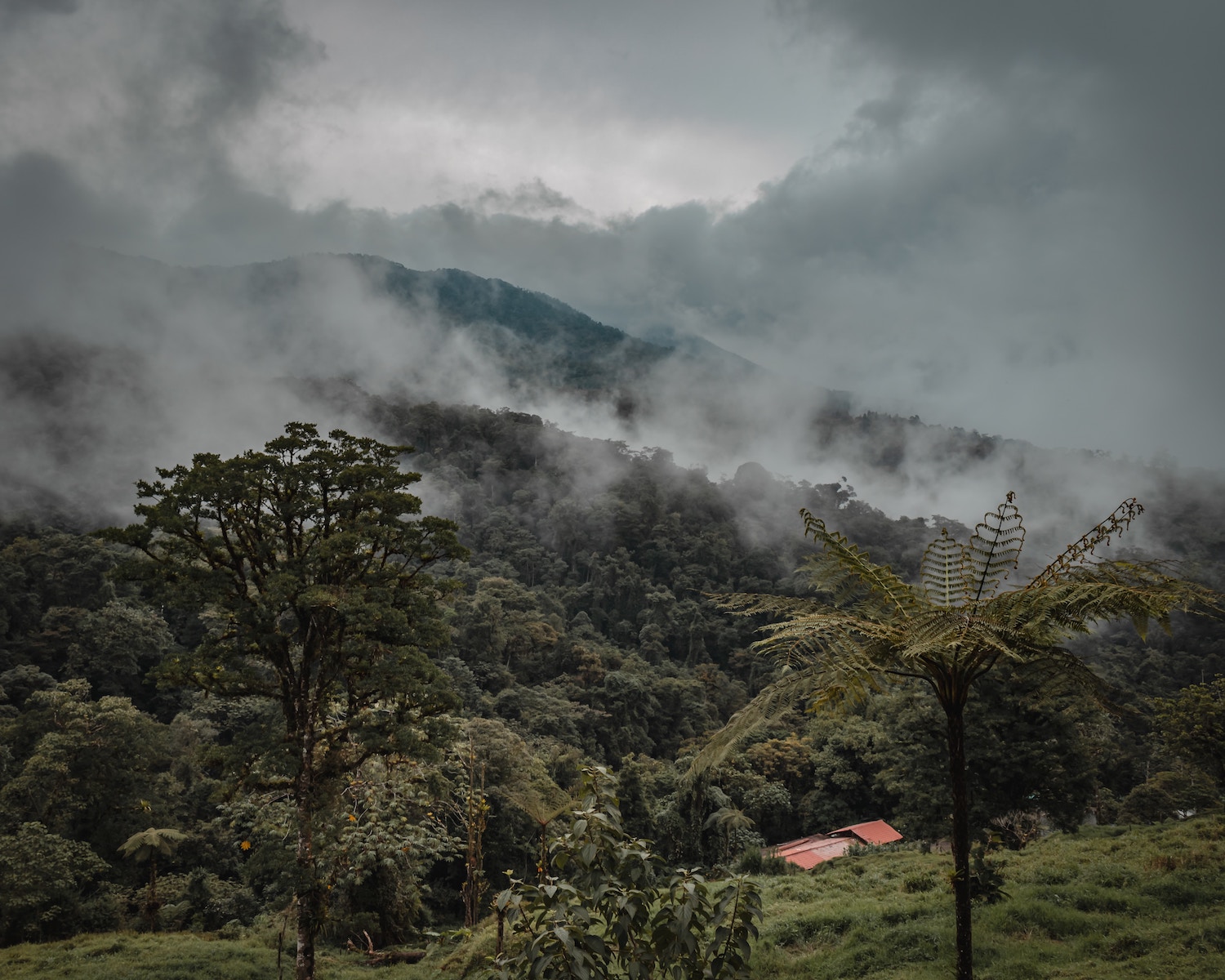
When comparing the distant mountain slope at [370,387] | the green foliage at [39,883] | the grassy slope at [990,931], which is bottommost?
the green foliage at [39,883]

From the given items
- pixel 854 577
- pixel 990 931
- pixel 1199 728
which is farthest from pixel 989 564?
pixel 1199 728

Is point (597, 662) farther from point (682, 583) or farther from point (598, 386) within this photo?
point (598, 386)

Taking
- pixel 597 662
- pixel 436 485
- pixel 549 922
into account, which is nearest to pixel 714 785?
pixel 597 662

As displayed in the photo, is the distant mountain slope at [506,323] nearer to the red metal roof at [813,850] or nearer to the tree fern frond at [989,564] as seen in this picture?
the red metal roof at [813,850]

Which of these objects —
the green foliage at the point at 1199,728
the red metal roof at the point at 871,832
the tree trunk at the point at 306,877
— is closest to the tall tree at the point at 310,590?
the tree trunk at the point at 306,877

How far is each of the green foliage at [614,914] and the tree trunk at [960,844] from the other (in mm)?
2354

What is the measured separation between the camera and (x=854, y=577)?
482cm

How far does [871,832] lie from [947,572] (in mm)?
27614

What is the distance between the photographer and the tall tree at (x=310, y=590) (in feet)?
27.2

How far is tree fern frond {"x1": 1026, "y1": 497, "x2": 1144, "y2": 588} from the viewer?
12.6 feet

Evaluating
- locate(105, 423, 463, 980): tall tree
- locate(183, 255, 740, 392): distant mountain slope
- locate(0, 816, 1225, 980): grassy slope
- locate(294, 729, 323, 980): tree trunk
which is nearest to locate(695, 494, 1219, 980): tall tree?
locate(0, 816, 1225, 980): grassy slope

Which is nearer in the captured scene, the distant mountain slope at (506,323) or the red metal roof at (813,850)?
the red metal roof at (813,850)

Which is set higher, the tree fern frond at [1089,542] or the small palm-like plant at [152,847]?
the tree fern frond at [1089,542]

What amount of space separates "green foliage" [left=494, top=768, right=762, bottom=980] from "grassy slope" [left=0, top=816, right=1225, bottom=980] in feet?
15.1
